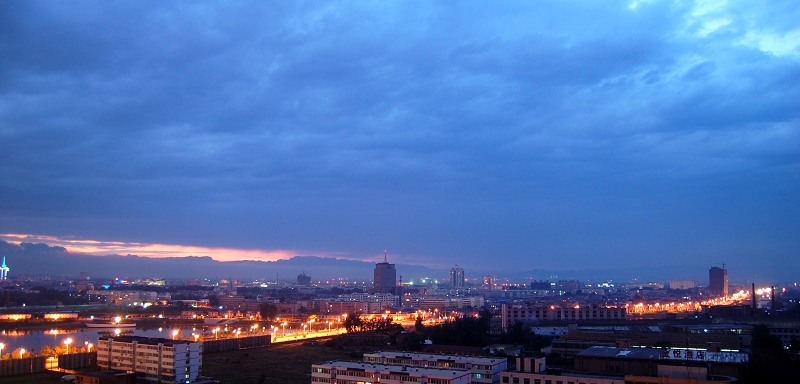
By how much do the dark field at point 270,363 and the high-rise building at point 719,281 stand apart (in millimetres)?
58764

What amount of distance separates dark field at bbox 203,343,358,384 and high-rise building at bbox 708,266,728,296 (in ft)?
193

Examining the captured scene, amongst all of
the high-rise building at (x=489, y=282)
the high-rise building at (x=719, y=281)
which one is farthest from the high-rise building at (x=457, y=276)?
the high-rise building at (x=719, y=281)

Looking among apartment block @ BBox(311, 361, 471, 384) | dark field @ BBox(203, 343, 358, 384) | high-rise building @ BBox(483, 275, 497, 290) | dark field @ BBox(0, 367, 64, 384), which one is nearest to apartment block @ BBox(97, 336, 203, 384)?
dark field @ BBox(203, 343, 358, 384)

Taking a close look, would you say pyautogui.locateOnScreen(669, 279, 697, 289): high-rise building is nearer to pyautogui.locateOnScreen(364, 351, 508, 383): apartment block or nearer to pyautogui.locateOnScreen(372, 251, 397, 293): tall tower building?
pyautogui.locateOnScreen(372, 251, 397, 293): tall tower building

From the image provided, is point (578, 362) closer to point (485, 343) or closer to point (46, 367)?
point (485, 343)

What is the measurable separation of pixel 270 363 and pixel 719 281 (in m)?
64.4

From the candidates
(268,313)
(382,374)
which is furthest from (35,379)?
(268,313)

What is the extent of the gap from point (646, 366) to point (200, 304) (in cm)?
4333

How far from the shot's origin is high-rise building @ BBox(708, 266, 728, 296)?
222ft

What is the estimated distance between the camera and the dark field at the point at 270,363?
14.9 m

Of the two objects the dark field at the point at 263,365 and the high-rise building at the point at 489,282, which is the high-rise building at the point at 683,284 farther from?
the dark field at the point at 263,365

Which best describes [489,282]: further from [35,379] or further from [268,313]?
[35,379]

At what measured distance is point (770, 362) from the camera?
36.2 feet

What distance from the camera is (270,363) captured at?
1772 cm
